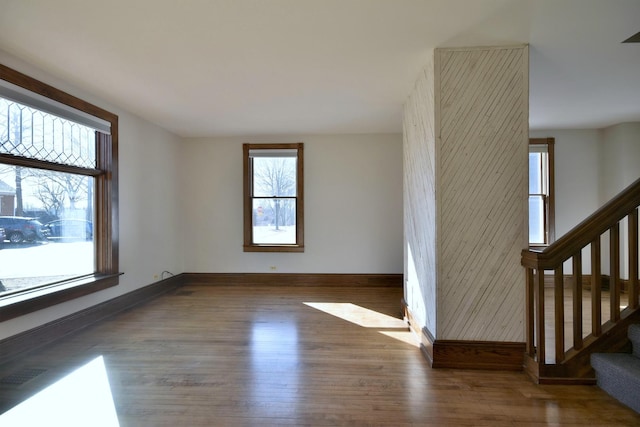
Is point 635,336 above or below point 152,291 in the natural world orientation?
above

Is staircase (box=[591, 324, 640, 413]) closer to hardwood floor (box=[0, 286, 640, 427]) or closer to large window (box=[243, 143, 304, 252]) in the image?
hardwood floor (box=[0, 286, 640, 427])

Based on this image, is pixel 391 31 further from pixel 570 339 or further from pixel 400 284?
pixel 400 284

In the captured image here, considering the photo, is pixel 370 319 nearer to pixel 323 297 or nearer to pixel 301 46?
pixel 323 297

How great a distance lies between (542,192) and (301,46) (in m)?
4.62

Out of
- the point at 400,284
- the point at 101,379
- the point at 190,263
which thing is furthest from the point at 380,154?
the point at 101,379

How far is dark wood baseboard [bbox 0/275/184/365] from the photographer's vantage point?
8.36ft

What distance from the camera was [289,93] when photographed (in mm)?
3359

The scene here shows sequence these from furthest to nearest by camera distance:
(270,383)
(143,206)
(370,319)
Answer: (143,206) < (370,319) < (270,383)

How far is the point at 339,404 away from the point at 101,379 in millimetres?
1812

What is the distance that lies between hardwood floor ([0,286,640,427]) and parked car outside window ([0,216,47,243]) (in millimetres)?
1053

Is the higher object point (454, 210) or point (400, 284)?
point (454, 210)

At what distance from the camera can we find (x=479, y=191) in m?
2.40

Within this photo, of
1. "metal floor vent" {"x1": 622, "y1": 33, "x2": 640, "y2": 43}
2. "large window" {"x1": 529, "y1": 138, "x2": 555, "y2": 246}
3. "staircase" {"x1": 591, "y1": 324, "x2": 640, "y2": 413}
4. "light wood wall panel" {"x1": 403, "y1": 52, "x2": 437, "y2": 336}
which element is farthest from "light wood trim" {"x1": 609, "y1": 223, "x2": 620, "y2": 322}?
"large window" {"x1": 529, "y1": 138, "x2": 555, "y2": 246}

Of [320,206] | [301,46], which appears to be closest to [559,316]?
[301,46]
